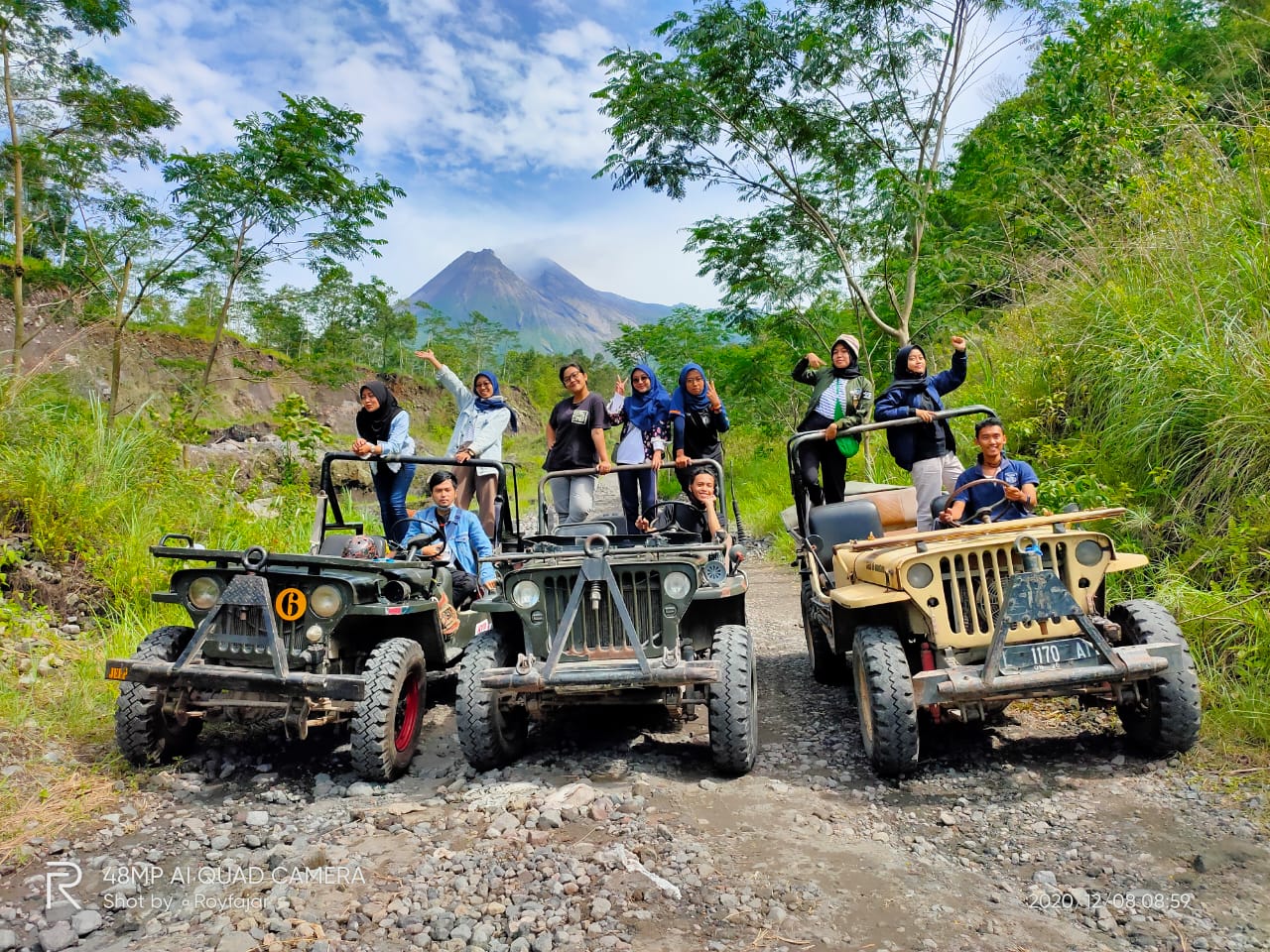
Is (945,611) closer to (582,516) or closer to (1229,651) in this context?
(1229,651)

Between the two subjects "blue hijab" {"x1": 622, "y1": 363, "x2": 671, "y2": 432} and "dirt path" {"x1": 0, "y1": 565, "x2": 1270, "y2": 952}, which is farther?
"blue hijab" {"x1": 622, "y1": 363, "x2": 671, "y2": 432}

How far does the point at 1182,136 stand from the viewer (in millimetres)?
7395

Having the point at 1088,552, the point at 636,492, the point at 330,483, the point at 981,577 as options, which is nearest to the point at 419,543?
the point at 330,483

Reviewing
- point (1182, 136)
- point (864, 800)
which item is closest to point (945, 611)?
point (864, 800)

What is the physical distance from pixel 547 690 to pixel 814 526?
2.30 meters

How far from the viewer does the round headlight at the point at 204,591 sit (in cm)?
432

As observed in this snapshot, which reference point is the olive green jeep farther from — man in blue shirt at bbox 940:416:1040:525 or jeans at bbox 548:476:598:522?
man in blue shirt at bbox 940:416:1040:525

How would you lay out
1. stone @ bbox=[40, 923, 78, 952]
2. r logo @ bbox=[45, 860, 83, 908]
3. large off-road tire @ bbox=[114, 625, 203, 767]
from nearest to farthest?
stone @ bbox=[40, 923, 78, 952] → r logo @ bbox=[45, 860, 83, 908] → large off-road tire @ bbox=[114, 625, 203, 767]

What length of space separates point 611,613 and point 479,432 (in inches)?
125

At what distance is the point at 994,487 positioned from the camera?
16.3 ft

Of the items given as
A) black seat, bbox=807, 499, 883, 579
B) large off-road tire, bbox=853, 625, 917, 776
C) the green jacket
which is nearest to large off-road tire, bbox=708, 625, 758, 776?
large off-road tire, bbox=853, 625, 917, 776

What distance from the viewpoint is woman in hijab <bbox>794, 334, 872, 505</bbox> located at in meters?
6.04

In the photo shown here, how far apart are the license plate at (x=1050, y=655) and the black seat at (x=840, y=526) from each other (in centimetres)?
166

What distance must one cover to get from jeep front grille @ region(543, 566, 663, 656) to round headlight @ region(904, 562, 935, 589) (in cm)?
124
